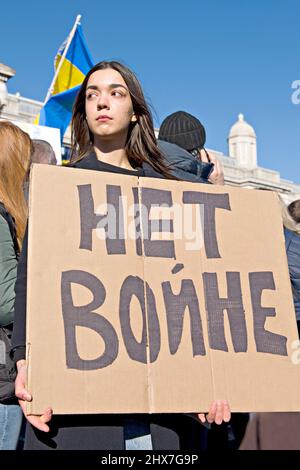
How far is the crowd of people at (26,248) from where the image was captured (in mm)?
1915

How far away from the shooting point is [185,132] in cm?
386

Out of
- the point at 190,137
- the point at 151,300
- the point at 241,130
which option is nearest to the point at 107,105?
the point at 151,300

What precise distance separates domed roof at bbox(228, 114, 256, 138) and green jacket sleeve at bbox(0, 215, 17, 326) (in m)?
42.6

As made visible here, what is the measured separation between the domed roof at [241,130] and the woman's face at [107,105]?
4243cm

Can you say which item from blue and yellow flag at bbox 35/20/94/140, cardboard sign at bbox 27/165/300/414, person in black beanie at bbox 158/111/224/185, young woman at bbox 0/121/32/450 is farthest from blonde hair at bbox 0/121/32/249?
blue and yellow flag at bbox 35/20/94/140

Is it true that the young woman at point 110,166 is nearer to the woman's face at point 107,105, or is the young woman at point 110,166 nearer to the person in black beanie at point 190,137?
the woman's face at point 107,105

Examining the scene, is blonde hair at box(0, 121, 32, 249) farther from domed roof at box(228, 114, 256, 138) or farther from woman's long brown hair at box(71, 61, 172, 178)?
domed roof at box(228, 114, 256, 138)

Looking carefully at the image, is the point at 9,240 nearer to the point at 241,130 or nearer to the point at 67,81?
the point at 67,81

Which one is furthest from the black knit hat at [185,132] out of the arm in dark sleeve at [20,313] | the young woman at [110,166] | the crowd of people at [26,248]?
the arm in dark sleeve at [20,313]

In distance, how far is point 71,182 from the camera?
6.63 feet

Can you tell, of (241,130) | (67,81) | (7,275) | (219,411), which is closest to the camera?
(219,411)

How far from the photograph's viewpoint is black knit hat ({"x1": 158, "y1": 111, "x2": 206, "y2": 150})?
384 centimetres

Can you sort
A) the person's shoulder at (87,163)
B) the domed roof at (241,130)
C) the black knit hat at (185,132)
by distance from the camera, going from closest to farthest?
the person's shoulder at (87,163)
the black knit hat at (185,132)
the domed roof at (241,130)

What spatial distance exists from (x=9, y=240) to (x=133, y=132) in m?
0.57
